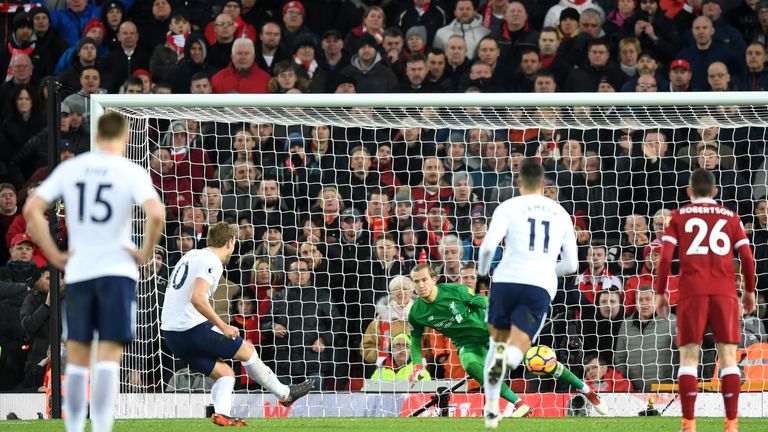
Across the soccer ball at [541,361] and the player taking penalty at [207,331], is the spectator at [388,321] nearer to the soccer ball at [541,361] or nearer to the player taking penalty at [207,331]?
the soccer ball at [541,361]

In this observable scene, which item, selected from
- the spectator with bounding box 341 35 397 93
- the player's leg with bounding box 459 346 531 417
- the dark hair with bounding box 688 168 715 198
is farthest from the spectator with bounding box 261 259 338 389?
the dark hair with bounding box 688 168 715 198

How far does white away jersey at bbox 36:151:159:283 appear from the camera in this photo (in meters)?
6.48

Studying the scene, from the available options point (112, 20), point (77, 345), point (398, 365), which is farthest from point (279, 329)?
point (77, 345)

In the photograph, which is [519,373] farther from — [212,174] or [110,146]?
[110,146]

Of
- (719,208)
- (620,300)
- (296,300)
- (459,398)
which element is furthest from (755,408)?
(296,300)

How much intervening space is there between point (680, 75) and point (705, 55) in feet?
2.61

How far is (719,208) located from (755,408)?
3.54m

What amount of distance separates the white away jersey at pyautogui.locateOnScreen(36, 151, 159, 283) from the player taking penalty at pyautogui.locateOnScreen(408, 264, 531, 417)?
4.52 m

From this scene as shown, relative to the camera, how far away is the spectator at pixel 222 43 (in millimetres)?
14531

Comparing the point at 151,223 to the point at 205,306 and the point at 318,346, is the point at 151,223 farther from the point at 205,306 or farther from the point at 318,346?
the point at 318,346

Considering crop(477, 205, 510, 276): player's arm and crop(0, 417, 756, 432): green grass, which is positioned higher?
crop(477, 205, 510, 276): player's arm

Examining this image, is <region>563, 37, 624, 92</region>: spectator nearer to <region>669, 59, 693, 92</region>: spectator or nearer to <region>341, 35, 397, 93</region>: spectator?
<region>669, 59, 693, 92</region>: spectator

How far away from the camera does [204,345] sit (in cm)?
991

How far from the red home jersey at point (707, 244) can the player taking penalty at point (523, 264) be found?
2.49ft
